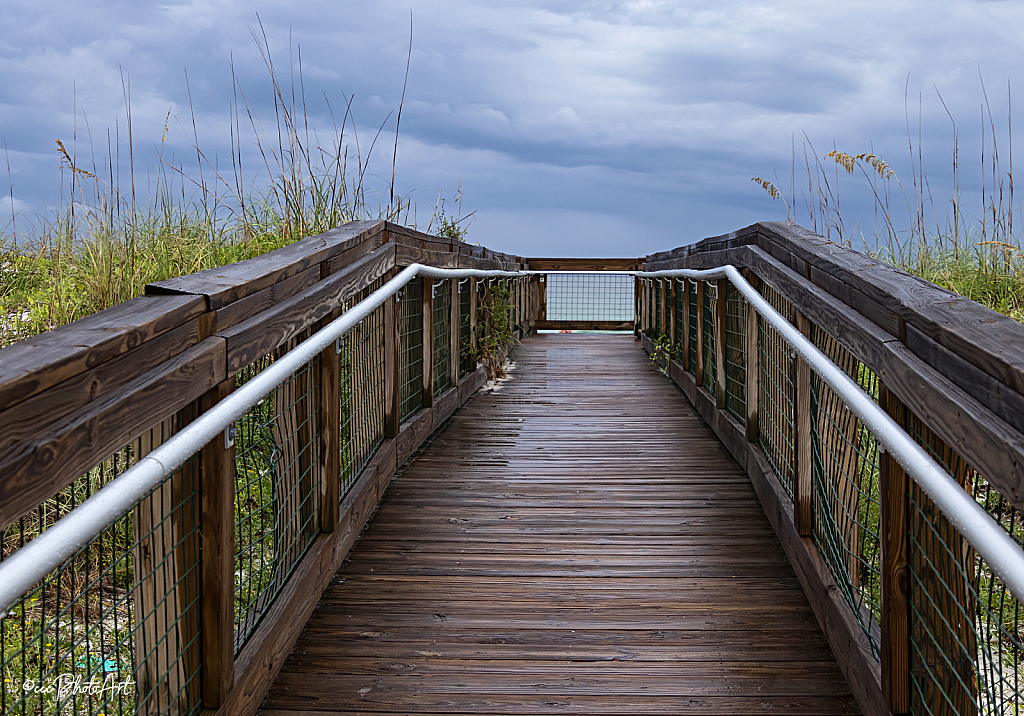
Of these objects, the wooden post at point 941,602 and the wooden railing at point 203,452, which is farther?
the wooden post at point 941,602

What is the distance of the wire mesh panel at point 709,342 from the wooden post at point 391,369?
2000 mm

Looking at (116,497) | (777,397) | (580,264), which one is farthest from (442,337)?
(580,264)

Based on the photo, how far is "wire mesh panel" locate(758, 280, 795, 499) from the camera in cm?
279

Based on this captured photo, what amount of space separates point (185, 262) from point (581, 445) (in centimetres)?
246

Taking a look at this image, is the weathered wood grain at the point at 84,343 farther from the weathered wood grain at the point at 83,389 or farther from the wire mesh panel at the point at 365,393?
the wire mesh panel at the point at 365,393

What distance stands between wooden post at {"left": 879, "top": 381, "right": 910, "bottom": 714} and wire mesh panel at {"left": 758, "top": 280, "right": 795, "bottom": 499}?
0.93 meters

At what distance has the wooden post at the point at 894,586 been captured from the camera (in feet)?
5.33

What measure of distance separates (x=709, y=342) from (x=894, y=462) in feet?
10.5

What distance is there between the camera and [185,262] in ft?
14.8

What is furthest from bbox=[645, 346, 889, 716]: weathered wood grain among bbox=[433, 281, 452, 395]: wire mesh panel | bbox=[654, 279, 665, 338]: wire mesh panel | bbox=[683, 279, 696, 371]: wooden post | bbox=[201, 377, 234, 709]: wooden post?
bbox=[654, 279, 665, 338]: wire mesh panel

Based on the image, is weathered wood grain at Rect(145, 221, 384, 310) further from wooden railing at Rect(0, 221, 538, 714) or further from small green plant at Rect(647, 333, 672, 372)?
small green plant at Rect(647, 333, 672, 372)

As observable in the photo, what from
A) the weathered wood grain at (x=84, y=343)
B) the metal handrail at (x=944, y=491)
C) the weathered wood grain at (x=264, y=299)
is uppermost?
the weathered wood grain at (x=264, y=299)

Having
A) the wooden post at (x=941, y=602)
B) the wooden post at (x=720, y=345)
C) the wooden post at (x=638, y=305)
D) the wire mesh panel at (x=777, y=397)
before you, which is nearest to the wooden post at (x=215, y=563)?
the wooden post at (x=941, y=602)

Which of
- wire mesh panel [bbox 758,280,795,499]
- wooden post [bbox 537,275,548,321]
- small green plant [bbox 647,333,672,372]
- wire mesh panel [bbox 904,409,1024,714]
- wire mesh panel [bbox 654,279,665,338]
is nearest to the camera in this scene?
wire mesh panel [bbox 904,409,1024,714]
